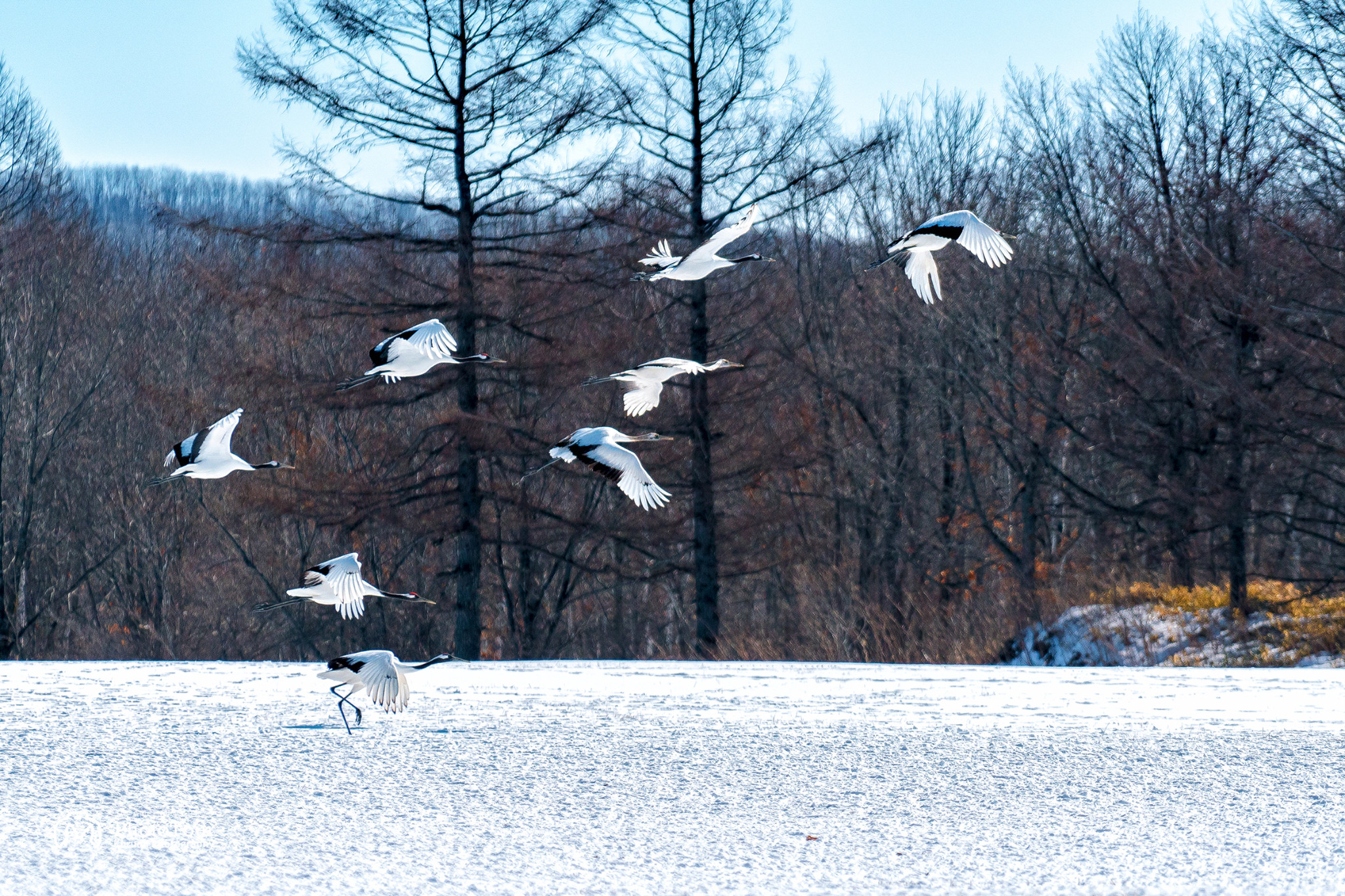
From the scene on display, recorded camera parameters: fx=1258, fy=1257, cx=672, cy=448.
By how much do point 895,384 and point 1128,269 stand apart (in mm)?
6392

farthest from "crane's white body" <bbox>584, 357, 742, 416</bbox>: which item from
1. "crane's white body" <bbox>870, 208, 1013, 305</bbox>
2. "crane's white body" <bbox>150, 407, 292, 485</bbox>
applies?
"crane's white body" <bbox>150, 407, 292, 485</bbox>

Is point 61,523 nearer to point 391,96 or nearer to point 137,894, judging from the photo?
point 391,96

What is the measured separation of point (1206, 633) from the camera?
43.7 feet

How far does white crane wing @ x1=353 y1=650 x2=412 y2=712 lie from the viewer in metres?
5.30

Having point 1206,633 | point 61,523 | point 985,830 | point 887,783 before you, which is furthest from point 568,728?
point 61,523

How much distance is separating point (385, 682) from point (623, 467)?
1.75 m

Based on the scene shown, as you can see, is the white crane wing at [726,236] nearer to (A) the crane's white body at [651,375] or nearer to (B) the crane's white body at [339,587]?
(A) the crane's white body at [651,375]

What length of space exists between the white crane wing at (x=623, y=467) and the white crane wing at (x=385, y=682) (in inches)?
58.9

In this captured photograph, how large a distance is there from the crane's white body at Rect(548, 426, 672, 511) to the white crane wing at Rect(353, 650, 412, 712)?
1.40m

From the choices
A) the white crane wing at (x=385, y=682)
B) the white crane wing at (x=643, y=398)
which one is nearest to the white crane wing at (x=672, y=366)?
the white crane wing at (x=643, y=398)

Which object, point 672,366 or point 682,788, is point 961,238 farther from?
point 682,788

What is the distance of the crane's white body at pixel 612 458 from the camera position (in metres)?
6.31

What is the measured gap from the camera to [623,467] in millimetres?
6496

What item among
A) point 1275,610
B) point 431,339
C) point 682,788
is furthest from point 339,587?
point 1275,610
